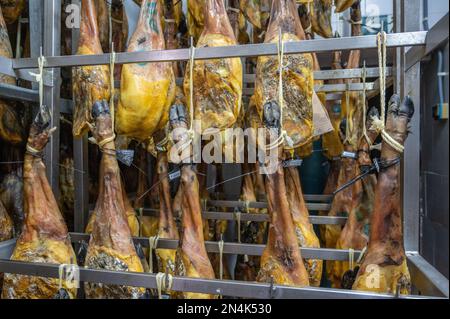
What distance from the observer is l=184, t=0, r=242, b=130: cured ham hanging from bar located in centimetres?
213

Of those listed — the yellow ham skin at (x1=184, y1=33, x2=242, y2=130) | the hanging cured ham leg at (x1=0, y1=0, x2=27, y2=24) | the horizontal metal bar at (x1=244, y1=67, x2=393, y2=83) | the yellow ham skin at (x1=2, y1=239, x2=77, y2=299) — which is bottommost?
the yellow ham skin at (x1=2, y1=239, x2=77, y2=299)

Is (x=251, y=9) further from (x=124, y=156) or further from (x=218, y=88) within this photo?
(x=124, y=156)

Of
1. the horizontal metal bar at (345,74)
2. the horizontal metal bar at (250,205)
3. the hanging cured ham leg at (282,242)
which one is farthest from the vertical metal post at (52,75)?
the horizontal metal bar at (345,74)

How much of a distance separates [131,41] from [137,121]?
480mm

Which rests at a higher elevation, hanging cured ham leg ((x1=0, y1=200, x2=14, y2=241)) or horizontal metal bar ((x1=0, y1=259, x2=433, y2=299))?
hanging cured ham leg ((x1=0, y1=200, x2=14, y2=241))

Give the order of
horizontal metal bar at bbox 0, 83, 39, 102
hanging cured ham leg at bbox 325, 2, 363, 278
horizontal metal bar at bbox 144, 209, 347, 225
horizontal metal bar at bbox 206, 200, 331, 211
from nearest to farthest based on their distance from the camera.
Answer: horizontal metal bar at bbox 0, 83, 39, 102 < horizontal metal bar at bbox 144, 209, 347, 225 < hanging cured ham leg at bbox 325, 2, 363, 278 < horizontal metal bar at bbox 206, 200, 331, 211

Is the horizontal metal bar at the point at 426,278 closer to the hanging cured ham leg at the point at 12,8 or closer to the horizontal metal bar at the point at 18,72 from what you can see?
the horizontal metal bar at the point at 18,72

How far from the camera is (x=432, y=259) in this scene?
246 centimetres

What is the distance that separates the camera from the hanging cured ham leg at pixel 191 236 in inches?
73.4

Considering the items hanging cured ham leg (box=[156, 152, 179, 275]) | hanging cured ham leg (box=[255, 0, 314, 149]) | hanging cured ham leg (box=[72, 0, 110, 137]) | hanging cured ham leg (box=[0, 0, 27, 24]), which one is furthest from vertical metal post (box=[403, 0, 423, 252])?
hanging cured ham leg (box=[0, 0, 27, 24])

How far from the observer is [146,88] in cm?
219

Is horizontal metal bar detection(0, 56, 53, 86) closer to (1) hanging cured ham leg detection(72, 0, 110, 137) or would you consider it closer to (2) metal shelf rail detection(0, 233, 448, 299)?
(1) hanging cured ham leg detection(72, 0, 110, 137)

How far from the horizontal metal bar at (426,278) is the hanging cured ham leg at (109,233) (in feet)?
4.15

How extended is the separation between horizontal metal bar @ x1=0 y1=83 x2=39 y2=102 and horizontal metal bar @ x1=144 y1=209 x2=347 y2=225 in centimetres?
110
